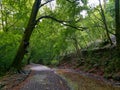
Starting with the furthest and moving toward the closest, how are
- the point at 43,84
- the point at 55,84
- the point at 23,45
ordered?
1. the point at 23,45
2. the point at 55,84
3. the point at 43,84

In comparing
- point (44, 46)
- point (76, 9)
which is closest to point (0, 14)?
point (76, 9)

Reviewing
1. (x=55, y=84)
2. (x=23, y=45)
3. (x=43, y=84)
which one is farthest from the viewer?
(x=23, y=45)

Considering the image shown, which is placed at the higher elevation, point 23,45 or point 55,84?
point 23,45

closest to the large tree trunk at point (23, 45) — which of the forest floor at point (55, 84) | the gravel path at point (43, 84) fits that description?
the forest floor at point (55, 84)

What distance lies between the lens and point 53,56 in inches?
2181

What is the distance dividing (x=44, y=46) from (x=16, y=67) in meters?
39.0

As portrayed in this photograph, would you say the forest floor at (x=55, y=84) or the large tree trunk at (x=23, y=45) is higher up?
the large tree trunk at (x=23, y=45)

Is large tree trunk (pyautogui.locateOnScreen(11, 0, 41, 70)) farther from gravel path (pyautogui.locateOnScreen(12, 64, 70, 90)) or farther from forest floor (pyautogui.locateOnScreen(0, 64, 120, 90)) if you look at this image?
gravel path (pyautogui.locateOnScreen(12, 64, 70, 90))

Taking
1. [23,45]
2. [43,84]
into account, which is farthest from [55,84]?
[23,45]

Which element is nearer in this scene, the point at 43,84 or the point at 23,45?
the point at 43,84

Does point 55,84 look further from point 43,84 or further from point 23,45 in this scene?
point 23,45

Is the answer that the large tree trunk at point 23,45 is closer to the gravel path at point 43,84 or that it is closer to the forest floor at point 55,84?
the forest floor at point 55,84

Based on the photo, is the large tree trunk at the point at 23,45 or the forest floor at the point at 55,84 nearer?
the forest floor at the point at 55,84

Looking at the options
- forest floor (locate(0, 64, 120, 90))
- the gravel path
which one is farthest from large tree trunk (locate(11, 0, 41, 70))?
the gravel path
